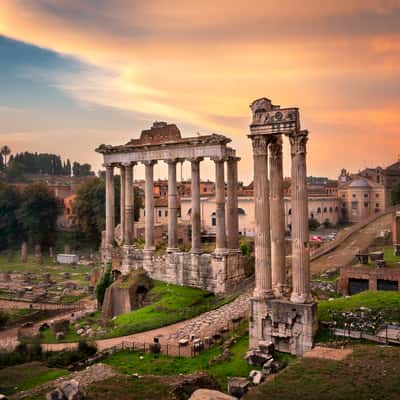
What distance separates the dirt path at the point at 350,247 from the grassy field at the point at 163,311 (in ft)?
26.6

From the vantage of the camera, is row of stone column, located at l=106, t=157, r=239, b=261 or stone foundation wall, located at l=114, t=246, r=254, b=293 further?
row of stone column, located at l=106, t=157, r=239, b=261

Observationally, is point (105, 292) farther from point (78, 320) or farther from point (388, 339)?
point (388, 339)

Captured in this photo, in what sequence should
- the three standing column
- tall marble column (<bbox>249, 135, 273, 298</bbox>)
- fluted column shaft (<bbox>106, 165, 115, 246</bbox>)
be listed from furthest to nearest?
1. fluted column shaft (<bbox>106, 165, 115, 246</bbox>)
2. the three standing column
3. tall marble column (<bbox>249, 135, 273, 298</bbox>)

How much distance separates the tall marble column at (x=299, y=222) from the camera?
1925cm

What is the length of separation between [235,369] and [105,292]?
17890mm

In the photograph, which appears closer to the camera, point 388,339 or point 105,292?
point 388,339

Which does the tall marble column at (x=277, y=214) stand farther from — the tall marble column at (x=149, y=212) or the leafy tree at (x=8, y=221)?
the leafy tree at (x=8, y=221)

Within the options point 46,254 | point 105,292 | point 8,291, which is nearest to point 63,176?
point 46,254

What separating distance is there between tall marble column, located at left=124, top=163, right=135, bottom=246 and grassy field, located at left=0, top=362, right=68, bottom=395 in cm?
1622

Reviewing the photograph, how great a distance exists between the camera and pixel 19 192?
256 ft

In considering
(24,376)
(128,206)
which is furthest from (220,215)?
(24,376)

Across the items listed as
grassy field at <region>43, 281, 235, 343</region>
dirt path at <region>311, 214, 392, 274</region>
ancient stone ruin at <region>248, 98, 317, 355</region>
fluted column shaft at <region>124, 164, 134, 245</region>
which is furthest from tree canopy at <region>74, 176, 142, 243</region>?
ancient stone ruin at <region>248, 98, 317, 355</region>

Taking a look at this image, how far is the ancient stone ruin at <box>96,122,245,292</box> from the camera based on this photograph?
31297mm

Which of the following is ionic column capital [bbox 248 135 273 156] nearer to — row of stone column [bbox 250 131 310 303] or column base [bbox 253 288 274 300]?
A: row of stone column [bbox 250 131 310 303]
